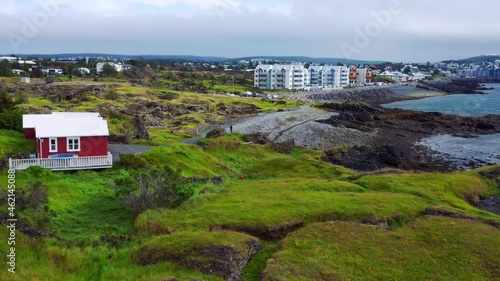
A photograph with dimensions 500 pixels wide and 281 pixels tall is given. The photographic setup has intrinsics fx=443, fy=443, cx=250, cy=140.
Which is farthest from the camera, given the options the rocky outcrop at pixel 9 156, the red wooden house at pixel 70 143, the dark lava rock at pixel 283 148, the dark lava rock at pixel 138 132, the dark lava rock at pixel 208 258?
the dark lava rock at pixel 283 148

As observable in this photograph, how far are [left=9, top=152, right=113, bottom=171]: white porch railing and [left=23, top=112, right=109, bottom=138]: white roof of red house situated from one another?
1.79 metres

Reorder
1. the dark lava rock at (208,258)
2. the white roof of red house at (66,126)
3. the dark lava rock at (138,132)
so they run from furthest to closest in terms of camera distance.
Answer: the dark lava rock at (138,132) → the white roof of red house at (66,126) → the dark lava rock at (208,258)

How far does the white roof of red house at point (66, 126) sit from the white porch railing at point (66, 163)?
5.87 ft

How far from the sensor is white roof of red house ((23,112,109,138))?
2968 centimetres

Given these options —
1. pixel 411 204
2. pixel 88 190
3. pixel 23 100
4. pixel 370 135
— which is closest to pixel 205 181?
pixel 88 190

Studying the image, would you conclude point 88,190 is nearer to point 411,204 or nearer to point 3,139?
point 3,139

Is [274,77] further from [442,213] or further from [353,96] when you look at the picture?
[442,213]

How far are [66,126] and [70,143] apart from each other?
1337 millimetres

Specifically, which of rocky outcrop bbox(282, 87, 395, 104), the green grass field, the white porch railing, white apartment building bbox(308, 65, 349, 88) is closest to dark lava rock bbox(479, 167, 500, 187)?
the green grass field

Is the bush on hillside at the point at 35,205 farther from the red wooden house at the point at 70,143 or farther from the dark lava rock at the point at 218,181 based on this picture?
the dark lava rock at the point at 218,181

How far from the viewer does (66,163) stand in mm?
28844

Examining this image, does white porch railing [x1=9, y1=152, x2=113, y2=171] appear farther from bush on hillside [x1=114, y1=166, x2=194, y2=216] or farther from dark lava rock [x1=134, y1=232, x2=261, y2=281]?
dark lava rock [x1=134, y1=232, x2=261, y2=281]

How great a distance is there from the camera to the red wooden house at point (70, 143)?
28953mm

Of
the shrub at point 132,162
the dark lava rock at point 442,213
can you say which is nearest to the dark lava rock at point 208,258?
the dark lava rock at point 442,213
